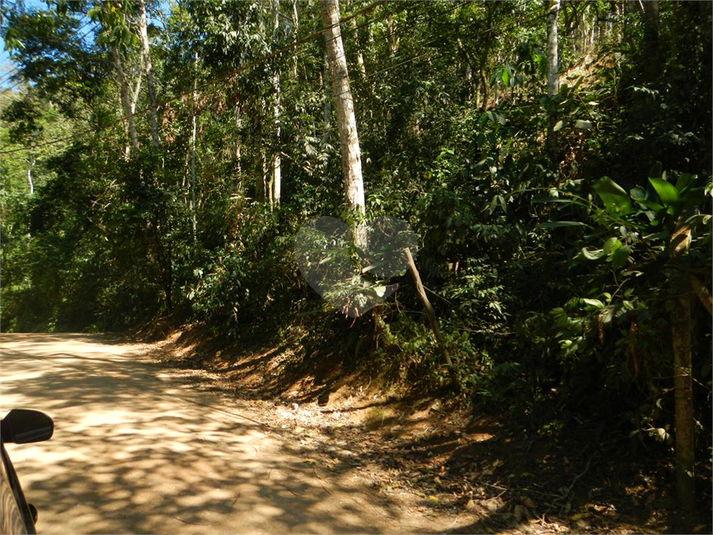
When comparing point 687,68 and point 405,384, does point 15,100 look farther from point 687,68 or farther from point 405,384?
point 687,68

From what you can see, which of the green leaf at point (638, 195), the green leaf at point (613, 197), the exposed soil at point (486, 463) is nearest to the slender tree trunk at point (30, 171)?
the exposed soil at point (486, 463)

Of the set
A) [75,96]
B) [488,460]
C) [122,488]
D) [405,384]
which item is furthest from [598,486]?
[75,96]

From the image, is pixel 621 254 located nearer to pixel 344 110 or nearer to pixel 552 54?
pixel 344 110

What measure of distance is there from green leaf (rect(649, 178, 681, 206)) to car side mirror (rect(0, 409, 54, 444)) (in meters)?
4.04

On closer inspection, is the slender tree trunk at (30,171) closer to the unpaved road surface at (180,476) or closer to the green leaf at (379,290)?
the unpaved road surface at (180,476)

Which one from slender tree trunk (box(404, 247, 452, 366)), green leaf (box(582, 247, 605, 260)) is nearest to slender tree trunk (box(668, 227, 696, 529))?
green leaf (box(582, 247, 605, 260))

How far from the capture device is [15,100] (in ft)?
62.5

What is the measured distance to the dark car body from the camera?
6.31 feet

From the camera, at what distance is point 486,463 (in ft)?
18.2

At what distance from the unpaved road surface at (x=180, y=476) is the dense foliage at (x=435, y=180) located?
2.07 meters

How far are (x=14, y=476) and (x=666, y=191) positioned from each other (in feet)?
14.1

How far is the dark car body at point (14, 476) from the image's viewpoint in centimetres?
192

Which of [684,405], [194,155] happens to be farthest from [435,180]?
[194,155]

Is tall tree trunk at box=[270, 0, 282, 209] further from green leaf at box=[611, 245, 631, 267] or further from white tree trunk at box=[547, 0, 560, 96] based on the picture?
green leaf at box=[611, 245, 631, 267]
